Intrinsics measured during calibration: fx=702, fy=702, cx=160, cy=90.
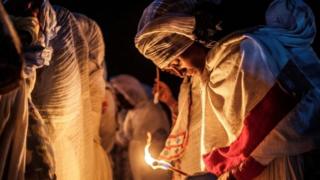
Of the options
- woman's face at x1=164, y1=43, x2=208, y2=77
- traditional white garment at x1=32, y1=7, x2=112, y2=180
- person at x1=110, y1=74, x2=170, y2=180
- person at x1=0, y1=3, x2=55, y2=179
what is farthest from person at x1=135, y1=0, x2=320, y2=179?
person at x1=110, y1=74, x2=170, y2=180

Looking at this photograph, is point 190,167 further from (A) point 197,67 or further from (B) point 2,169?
(B) point 2,169

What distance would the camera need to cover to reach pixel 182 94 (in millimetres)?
5242

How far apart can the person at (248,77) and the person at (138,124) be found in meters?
2.85

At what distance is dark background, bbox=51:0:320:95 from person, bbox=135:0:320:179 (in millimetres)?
3957

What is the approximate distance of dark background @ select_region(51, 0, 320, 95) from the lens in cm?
886

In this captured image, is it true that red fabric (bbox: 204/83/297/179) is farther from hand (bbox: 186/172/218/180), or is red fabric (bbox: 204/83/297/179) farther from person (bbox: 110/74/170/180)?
person (bbox: 110/74/170/180)

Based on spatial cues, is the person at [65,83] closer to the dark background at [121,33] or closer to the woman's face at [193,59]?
the woman's face at [193,59]

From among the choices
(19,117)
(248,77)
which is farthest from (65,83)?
(248,77)

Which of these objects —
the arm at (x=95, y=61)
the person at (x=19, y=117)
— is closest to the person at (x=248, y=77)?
the arm at (x=95, y=61)

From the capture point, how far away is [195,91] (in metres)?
5.14

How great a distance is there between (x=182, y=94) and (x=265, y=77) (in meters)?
1.33

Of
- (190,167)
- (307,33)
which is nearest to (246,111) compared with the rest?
(307,33)

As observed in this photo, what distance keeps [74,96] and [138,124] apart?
350cm

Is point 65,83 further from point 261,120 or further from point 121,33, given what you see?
point 121,33
